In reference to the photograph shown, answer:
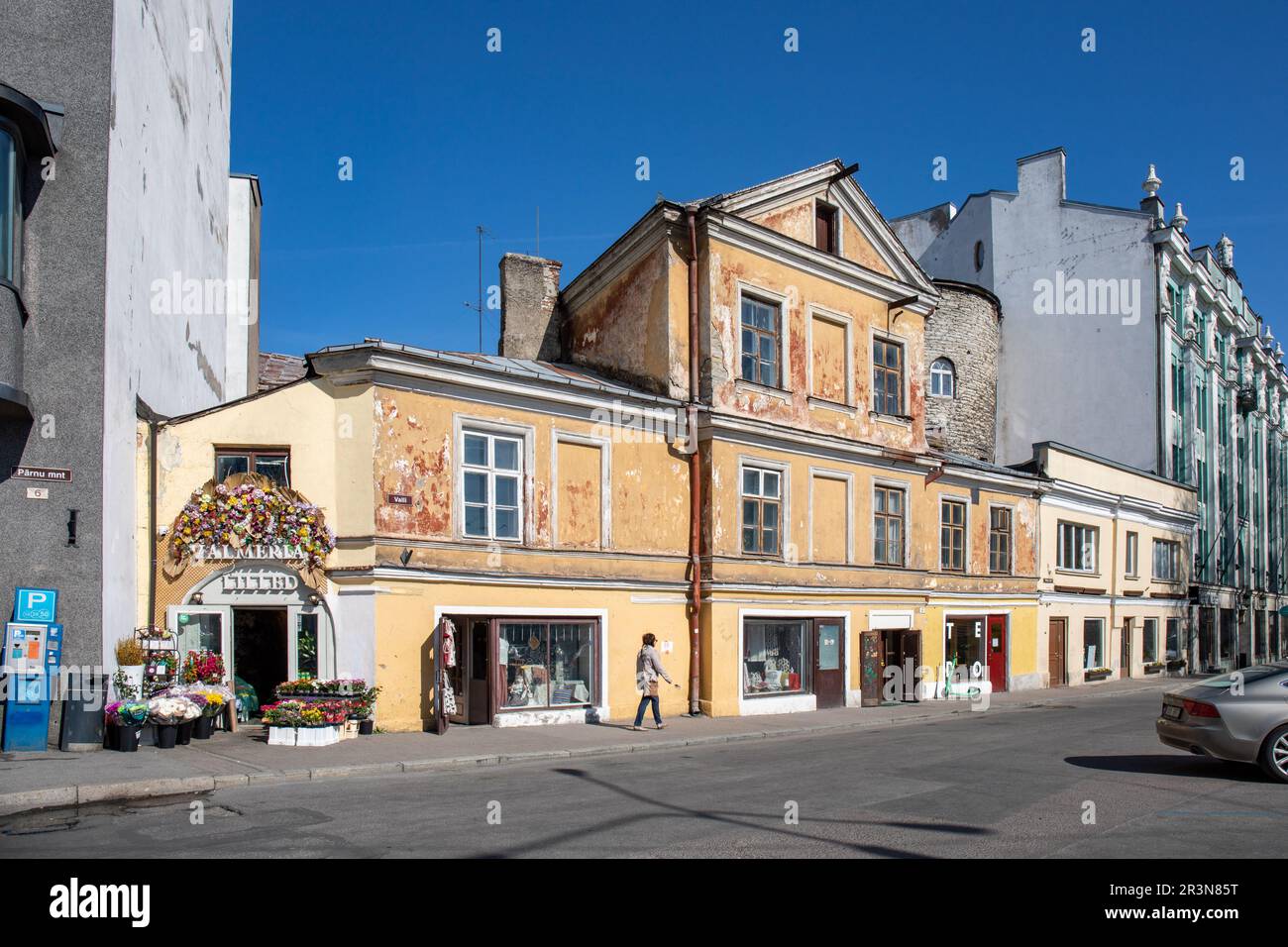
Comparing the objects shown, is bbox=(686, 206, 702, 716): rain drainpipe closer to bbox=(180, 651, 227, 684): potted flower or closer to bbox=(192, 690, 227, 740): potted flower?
bbox=(180, 651, 227, 684): potted flower

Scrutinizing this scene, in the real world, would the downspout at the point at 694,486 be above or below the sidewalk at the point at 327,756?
above

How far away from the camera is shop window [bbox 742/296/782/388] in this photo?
21.9 m

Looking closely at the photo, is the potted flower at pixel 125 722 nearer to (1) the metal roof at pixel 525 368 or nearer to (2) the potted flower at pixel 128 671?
(2) the potted flower at pixel 128 671

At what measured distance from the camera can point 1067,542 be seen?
32875mm

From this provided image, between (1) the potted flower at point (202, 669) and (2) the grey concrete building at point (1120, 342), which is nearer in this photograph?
(1) the potted flower at point (202, 669)

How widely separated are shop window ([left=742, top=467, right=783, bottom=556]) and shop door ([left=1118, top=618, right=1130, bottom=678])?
1992 cm

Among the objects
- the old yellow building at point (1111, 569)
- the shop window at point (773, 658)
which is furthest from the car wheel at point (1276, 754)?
the old yellow building at point (1111, 569)

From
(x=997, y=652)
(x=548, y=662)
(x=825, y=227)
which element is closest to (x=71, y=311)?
(x=548, y=662)

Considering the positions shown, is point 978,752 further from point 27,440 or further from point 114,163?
point 114,163

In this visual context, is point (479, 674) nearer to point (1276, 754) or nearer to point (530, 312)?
point (530, 312)

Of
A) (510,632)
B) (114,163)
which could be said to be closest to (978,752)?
(510,632)

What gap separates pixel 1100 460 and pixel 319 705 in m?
28.0

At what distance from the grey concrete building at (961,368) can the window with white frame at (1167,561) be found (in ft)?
22.8

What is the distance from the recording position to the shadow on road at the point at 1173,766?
40.4 feet
